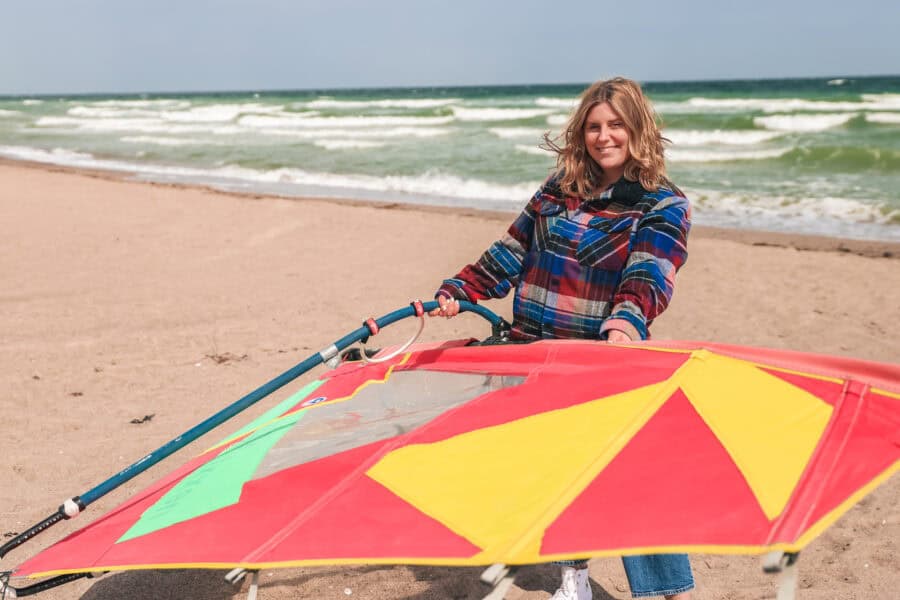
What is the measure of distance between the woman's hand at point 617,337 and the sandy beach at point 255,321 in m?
1.14

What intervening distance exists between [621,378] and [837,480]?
0.67 metres

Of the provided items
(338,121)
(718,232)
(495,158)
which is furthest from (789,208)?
(338,121)

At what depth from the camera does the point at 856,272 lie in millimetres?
7453

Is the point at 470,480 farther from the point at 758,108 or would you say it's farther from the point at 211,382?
the point at 758,108

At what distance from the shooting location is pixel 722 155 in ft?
58.2

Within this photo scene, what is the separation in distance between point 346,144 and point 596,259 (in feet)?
65.0

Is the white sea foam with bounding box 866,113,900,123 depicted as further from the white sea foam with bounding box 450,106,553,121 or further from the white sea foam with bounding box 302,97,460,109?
the white sea foam with bounding box 302,97,460,109

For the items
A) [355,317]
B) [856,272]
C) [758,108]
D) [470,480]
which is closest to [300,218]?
[355,317]

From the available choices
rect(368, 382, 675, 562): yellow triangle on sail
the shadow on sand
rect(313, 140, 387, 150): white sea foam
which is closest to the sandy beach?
the shadow on sand

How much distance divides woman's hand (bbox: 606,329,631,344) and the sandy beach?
114 centimetres

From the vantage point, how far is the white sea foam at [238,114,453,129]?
29.7 meters

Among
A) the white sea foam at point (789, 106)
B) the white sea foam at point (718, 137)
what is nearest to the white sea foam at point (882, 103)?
the white sea foam at point (789, 106)

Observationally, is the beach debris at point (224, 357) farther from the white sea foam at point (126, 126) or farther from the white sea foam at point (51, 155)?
the white sea foam at point (126, 126)

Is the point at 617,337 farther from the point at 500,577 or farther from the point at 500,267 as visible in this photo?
the point at 500,577
